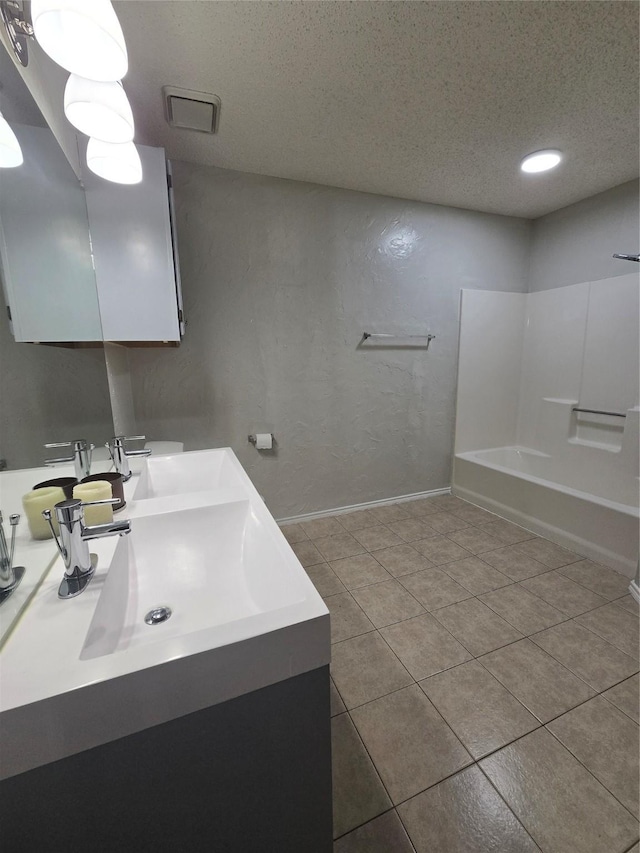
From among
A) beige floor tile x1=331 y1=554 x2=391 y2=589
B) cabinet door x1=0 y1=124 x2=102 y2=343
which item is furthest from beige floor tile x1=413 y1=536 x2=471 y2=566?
cabinet door x1=0 y1=124 x2=102 y2=343

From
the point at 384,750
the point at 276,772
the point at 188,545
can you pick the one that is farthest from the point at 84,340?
the point at 384,750

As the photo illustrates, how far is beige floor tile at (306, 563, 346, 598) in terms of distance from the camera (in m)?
1.92

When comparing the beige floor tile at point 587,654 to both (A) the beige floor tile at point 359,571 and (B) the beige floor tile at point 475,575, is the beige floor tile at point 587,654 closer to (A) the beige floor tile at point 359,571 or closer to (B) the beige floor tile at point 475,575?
(B) the beige floor tile at point 475,575

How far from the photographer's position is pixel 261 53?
52.6 inches

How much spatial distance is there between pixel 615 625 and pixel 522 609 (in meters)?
0.39

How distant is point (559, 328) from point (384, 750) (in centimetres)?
311

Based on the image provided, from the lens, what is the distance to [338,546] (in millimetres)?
2365

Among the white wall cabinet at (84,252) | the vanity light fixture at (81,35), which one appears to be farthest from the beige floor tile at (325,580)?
the vanity light fixture at (81,35)

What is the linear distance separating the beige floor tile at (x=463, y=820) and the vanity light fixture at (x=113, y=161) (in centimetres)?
218

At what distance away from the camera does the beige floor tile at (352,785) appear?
99 centimetres

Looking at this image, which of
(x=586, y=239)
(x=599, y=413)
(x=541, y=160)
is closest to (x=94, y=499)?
(x=541, y=160)

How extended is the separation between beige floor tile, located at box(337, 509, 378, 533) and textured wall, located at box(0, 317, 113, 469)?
5.94ft

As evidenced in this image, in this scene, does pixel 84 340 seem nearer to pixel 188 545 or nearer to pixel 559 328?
pixel 188 545

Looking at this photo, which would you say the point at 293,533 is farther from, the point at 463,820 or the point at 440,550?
the point at 463,820
